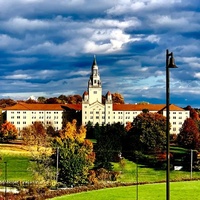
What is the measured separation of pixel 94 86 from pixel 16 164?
57377mm

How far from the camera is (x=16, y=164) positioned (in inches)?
1818

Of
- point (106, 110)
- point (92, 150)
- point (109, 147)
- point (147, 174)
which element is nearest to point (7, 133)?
point (106, 110)

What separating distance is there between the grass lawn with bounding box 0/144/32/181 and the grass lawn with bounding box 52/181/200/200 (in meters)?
11.9

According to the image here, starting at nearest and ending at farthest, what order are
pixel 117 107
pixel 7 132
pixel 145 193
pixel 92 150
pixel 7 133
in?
pixel 145 193
pixel 92 150
pixel 7 133
pixel 7 132
pixel 117 107

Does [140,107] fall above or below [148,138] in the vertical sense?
above

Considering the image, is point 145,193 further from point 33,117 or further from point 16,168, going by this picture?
point 33,117

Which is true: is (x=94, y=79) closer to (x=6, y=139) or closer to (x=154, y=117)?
(x=6, y=139)

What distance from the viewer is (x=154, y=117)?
63.9m

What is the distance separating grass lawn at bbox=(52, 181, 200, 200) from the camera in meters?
24.5

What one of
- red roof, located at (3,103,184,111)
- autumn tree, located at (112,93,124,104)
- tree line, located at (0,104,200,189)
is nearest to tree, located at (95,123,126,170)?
tree line, located at (0,104,200,189)

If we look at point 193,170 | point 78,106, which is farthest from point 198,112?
point 193,170

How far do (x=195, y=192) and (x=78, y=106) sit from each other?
265ft

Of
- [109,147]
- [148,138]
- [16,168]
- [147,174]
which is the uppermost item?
[148,138]

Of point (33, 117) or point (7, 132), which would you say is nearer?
point (7, 132)
